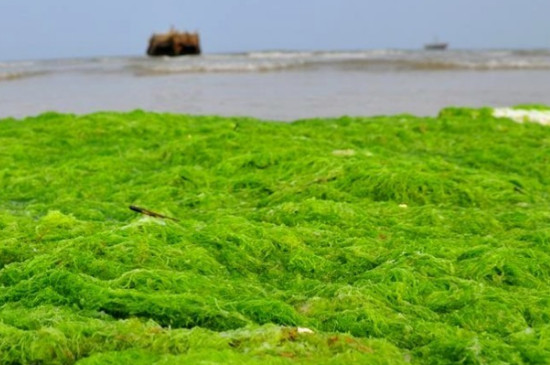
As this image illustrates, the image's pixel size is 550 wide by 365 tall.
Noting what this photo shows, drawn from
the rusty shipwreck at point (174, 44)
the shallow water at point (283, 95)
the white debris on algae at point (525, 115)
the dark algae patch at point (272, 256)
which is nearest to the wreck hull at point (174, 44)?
the rusty shipwreck at point (174, 44)

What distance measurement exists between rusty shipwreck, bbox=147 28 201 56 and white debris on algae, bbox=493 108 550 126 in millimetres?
44635

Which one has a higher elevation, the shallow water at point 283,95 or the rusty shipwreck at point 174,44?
the rusty shipwreck at point 174,44

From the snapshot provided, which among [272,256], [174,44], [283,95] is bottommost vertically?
[272,256]

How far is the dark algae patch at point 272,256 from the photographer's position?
2344 mm

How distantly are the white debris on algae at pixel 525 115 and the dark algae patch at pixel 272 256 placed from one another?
8.38ft

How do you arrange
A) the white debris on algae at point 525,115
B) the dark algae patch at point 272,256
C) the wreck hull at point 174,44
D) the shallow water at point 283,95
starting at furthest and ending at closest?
the wreck hull at point 174,44 < the shallow water at point 283,95 < the white debris on algae at point 525,115 < the dark algae patch at point 272,256

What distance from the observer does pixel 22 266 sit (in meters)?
3.19

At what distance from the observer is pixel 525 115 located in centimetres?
930

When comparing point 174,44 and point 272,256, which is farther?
point 174,44

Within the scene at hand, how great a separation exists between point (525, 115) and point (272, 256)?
701 centimetres

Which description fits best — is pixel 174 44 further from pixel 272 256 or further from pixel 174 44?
pixel 272 256

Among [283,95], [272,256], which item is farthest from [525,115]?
[283,95]

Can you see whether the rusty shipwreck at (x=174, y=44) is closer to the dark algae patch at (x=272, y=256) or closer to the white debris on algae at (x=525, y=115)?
the white debris on algae at (x=525, y=115)

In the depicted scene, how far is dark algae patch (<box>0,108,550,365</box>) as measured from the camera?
2.34 meters
